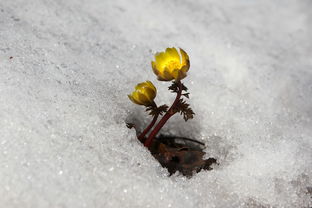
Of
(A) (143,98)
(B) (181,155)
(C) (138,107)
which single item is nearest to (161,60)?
(A) (143,98)

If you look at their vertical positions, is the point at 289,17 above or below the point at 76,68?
above

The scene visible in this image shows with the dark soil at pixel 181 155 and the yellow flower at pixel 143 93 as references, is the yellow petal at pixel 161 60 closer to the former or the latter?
the yellow flower at pixel 143 93

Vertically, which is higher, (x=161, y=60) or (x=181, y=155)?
(x=161, y=60)

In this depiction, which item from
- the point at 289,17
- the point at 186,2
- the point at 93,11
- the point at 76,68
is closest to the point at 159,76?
the point at 76,68

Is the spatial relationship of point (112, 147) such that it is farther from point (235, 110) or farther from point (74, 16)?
point (74, 16)

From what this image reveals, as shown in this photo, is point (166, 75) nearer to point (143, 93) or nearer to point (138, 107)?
point (143, 93)
